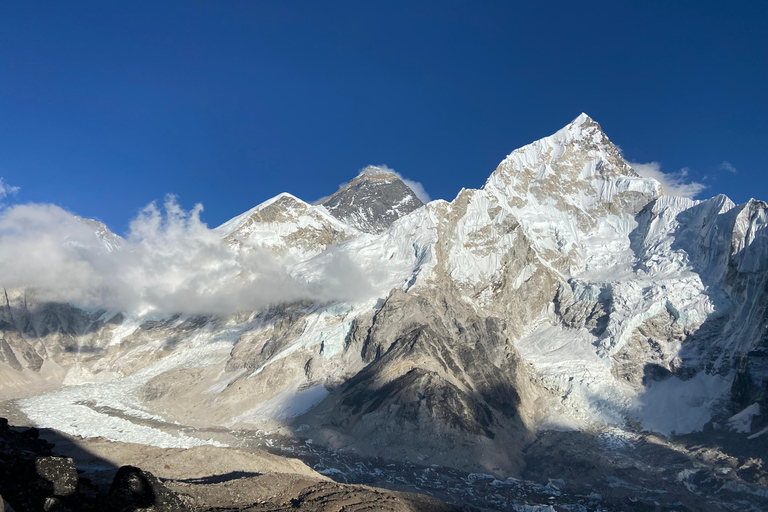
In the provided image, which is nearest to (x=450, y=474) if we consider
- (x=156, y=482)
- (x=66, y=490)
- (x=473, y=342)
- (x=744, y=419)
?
(x=473, y=342)

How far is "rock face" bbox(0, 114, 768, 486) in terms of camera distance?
103188 millimetres

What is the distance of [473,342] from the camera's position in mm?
128750

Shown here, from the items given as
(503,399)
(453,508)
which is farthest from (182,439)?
(453,508)

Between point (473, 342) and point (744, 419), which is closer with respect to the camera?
point (744, 419)

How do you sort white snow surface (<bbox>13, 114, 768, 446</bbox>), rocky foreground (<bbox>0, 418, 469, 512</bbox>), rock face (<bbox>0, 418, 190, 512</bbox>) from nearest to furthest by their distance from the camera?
rock face (<bbox>0, 418, 190, 512</bbox>) < rocky foreground (<bbox>0, 418, 469, 512</bbox>) < white snow surface (<bbox>13, 114, 768, 446</bbox>)

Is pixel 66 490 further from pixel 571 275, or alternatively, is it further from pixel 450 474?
pixel 571 275

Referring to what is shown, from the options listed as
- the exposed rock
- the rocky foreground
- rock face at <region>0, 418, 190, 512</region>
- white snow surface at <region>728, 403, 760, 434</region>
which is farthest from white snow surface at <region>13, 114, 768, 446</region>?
the exposed rock

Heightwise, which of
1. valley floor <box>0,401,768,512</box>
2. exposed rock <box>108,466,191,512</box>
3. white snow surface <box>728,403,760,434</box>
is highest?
white snow surface <box>728,403,760,434</box>

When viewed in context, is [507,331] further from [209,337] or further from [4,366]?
[4,366]

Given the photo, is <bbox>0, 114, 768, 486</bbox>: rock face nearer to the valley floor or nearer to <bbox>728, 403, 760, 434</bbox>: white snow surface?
<bbox>728, 403, 760, 434</bbox>: white snow surface

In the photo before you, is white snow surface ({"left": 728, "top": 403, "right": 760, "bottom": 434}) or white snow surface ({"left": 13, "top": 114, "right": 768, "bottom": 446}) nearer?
white snow surface ({"left": 728, "top": 403, "right": 760, "bottom": 434})

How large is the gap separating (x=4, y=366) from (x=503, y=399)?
124m

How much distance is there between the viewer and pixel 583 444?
9706 centimetres

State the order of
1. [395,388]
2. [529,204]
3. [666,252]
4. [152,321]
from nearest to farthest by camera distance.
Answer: [395,388] < [666,252] < [152,321] < [529,204]
